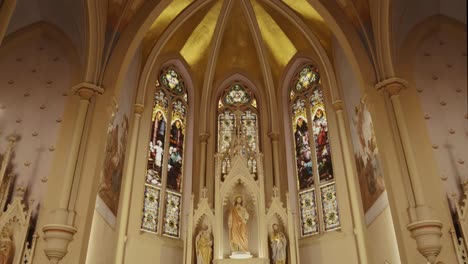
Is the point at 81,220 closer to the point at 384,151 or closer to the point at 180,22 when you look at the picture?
the point at 384,151

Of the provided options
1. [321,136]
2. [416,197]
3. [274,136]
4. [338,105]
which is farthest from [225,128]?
[416,197]

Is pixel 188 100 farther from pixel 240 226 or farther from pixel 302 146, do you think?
pixel 240 226

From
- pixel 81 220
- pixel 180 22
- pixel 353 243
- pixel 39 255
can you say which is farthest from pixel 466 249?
pixel 180 22

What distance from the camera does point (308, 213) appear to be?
39.9ft

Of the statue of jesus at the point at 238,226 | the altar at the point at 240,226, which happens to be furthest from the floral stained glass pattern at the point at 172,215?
the statue of jesus at the point at 238,226

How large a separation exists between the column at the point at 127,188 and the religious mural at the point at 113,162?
15 centimetres

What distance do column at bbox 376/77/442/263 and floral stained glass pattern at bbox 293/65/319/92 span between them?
4601 millimetres

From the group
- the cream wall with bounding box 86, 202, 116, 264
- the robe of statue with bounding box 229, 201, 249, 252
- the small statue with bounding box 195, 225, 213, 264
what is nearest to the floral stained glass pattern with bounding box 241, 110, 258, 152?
the robe of statue with bounding box 229, 201, 249, 252

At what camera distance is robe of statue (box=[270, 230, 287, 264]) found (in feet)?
32.4

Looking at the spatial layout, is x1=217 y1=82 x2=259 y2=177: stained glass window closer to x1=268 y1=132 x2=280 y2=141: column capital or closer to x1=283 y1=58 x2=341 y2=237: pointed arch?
x1=268 y1=132 x2=280 y2=141: column capital

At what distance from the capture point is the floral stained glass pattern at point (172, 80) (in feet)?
45.7

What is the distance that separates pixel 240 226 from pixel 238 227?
0.18 feet

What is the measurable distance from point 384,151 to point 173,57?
7638 mm

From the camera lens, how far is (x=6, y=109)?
29.7 feet
